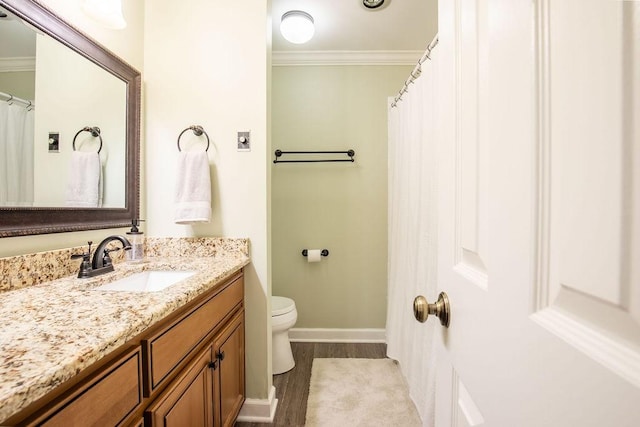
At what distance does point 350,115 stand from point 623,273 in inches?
90.6

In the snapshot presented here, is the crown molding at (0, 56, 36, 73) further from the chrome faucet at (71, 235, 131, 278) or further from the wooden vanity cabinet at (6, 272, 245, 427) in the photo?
the wooden vanity cabinet at (6, 272, 245, 427)

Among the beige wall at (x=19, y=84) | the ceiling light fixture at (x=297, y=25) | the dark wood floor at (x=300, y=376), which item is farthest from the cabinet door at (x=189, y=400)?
the ceiling light fixture at (x=297, y=25)

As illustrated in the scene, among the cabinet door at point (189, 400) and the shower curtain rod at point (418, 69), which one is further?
the shower curtain rod at point (418, 69)

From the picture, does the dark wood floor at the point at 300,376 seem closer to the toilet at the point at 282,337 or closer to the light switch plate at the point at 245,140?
the toilet at the point at 282,337

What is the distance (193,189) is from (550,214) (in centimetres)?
143

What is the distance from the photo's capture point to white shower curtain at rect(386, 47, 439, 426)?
1.37 metres

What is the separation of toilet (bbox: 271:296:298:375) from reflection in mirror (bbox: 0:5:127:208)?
1116 millimetres

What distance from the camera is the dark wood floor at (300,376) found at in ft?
4.86

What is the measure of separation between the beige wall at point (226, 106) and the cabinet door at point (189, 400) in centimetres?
47

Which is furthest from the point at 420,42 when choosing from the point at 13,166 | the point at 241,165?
the point at 13,166

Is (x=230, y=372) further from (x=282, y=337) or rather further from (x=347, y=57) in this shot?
(x=347, y=57)

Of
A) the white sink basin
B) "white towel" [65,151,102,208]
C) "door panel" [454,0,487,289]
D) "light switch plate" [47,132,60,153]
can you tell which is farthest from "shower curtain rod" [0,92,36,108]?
"door panel" [454,0,487,289]

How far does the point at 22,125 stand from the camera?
37.5 inches

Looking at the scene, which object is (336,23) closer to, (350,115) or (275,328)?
(350,115)
